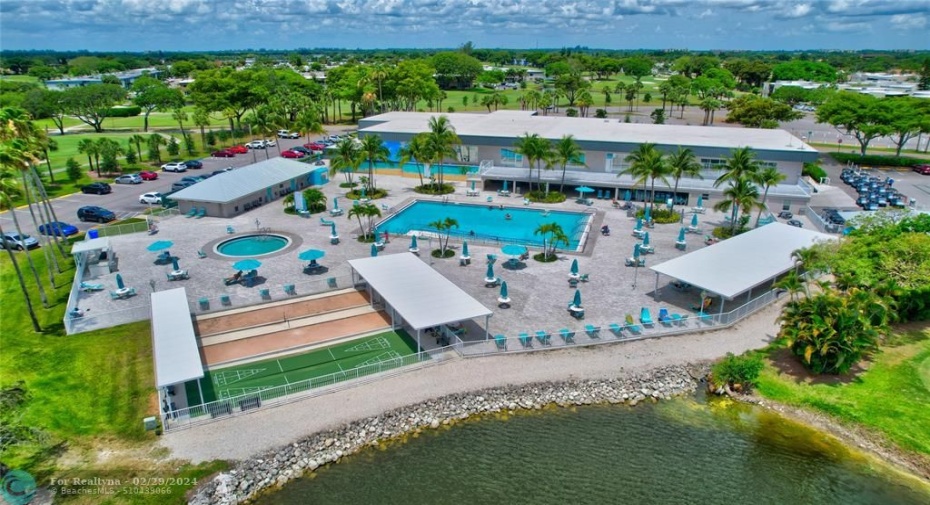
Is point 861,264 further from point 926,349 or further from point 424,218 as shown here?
point 424,218

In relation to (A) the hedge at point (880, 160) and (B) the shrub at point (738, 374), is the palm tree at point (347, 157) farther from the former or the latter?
(A) the hedge at point (880, 160)

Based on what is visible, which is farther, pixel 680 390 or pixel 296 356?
pixel 296 356

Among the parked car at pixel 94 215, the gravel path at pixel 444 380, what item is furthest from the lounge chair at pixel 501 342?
the parked car at pixel 94 215

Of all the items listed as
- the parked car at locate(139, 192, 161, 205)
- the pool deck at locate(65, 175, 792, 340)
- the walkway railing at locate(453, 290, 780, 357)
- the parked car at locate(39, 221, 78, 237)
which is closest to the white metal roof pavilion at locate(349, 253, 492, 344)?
the walkway railing at locate(453, 290, 780, 357)

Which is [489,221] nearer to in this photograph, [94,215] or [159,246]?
[159,246]

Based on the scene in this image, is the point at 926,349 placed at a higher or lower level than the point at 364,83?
lower

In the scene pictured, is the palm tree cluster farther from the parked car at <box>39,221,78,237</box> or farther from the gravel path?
the gravel path

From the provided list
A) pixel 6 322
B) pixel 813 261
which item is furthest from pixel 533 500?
pixel 6 322
